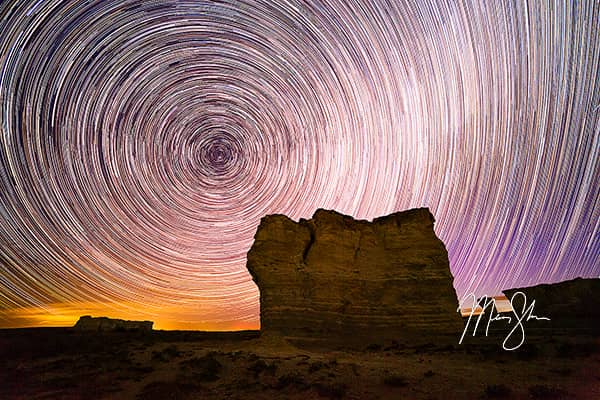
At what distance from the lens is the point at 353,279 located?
27.8m

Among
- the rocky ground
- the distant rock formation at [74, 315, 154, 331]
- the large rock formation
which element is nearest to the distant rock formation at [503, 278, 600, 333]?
the large rock formation

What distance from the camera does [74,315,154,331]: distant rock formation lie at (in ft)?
128

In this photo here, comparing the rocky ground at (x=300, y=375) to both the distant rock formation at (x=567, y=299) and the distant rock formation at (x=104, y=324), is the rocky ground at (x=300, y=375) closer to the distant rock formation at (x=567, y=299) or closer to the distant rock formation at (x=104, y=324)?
the distant rock formation at (x=104, y=324)

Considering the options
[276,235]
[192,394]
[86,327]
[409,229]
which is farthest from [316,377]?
[86,327]

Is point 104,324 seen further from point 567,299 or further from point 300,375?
point 567,299

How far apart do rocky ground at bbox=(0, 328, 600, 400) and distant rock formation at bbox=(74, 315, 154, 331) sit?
2017cm

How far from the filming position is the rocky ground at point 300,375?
415 inches

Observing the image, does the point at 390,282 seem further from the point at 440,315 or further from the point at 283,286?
the point at 283,286

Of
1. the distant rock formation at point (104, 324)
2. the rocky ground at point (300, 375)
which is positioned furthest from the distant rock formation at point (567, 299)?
the distant rock formation at point (104, 324)

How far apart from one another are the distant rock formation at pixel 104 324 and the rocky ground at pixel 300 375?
20166 mm

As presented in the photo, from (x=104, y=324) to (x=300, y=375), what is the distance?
38060mm

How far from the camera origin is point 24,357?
18828 millimetres

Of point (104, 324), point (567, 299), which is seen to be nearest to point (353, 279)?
point (104, 324)

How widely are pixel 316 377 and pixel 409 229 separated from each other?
2042 centimetres
